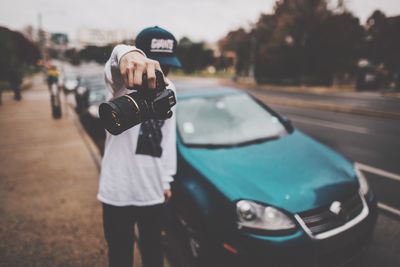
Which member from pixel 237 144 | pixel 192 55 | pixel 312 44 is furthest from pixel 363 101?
pixel 192 55

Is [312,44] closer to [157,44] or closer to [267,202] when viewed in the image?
[267,202]

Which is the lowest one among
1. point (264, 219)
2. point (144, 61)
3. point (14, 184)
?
point (14, 184)

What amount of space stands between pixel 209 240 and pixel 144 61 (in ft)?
5.10

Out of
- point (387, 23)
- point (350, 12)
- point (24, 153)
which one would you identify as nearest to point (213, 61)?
point (350, 12)

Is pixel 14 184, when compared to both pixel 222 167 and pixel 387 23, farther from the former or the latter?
pixel 387 23

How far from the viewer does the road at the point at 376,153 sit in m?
2.78

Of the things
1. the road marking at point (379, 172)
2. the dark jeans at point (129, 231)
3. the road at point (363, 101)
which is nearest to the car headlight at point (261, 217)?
the dark jeans at point (129, 231)

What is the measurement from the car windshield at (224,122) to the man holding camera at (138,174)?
3.59 feet

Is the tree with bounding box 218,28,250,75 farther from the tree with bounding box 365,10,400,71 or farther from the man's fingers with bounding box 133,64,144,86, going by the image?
the man's fingers with bounding box 133,64,144,86

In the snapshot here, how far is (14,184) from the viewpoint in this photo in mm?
4016

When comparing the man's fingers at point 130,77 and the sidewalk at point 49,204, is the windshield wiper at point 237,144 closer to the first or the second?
the sidewalk at point 49,204

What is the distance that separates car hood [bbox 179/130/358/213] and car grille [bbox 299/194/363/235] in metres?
0.05

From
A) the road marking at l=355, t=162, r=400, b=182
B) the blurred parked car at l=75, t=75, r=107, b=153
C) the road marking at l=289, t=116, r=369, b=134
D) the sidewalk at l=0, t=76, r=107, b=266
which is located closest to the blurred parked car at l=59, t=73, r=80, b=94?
the blurred parked car at l=75, t=75, r=107, b=153

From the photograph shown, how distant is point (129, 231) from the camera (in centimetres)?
176
